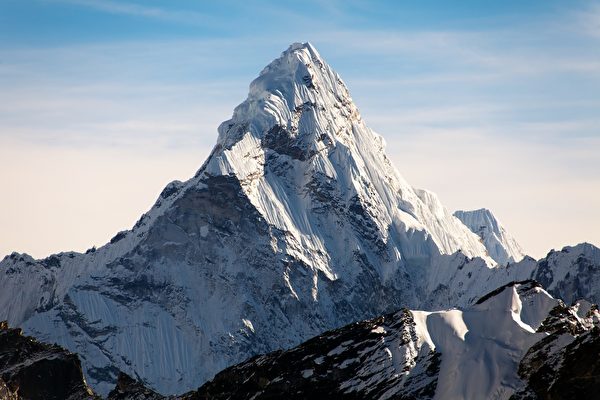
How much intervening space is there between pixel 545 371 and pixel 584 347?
14.6 meters

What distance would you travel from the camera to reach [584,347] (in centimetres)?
18125

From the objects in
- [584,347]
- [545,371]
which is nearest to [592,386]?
[584,347]

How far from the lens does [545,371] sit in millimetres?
195125

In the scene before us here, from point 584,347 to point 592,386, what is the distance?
32.1 ft

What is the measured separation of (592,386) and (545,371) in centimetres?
2318

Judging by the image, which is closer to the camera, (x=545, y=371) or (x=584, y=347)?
(x=584, y=347)

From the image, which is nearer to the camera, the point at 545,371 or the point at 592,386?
the point at 592,386

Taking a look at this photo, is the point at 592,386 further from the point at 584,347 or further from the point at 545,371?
the point at 545,371

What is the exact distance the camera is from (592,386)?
172 metres
